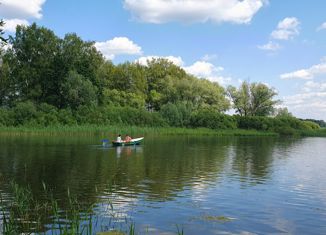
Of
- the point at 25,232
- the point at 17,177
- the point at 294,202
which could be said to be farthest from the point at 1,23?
the point at 294,202

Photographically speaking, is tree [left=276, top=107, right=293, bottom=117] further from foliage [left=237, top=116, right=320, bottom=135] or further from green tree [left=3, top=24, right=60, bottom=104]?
green tree [left=3, top=24, right=60, bottom=104]

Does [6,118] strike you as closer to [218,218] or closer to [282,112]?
[218,218]

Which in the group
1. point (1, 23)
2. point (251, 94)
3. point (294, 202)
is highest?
point (251, 94)

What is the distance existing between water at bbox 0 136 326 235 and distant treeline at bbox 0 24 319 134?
41129 millimetres

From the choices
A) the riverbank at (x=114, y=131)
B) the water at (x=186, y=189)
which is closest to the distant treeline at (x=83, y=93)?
the riverbank at (x=114, y=131)

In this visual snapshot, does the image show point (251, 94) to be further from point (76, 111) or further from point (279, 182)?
point (279, 182)

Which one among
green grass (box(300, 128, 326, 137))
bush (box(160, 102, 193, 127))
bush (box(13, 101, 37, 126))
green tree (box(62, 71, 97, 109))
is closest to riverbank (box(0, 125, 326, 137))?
bush (box(160, 102, 193, 127))

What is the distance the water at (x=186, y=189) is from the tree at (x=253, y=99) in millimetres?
76172

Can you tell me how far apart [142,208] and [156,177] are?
8229 millimetres

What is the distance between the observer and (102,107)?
3238 inches

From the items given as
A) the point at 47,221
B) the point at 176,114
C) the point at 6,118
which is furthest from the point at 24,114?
the point at 47,221

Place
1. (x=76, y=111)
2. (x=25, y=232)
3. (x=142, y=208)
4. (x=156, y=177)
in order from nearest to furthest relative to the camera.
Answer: (x=25, y=232)
(x=142, y=208)
(x=156, y=177)
(x=76, y=111)

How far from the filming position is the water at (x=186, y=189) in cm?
1443

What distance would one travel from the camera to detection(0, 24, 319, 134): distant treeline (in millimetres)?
76438
